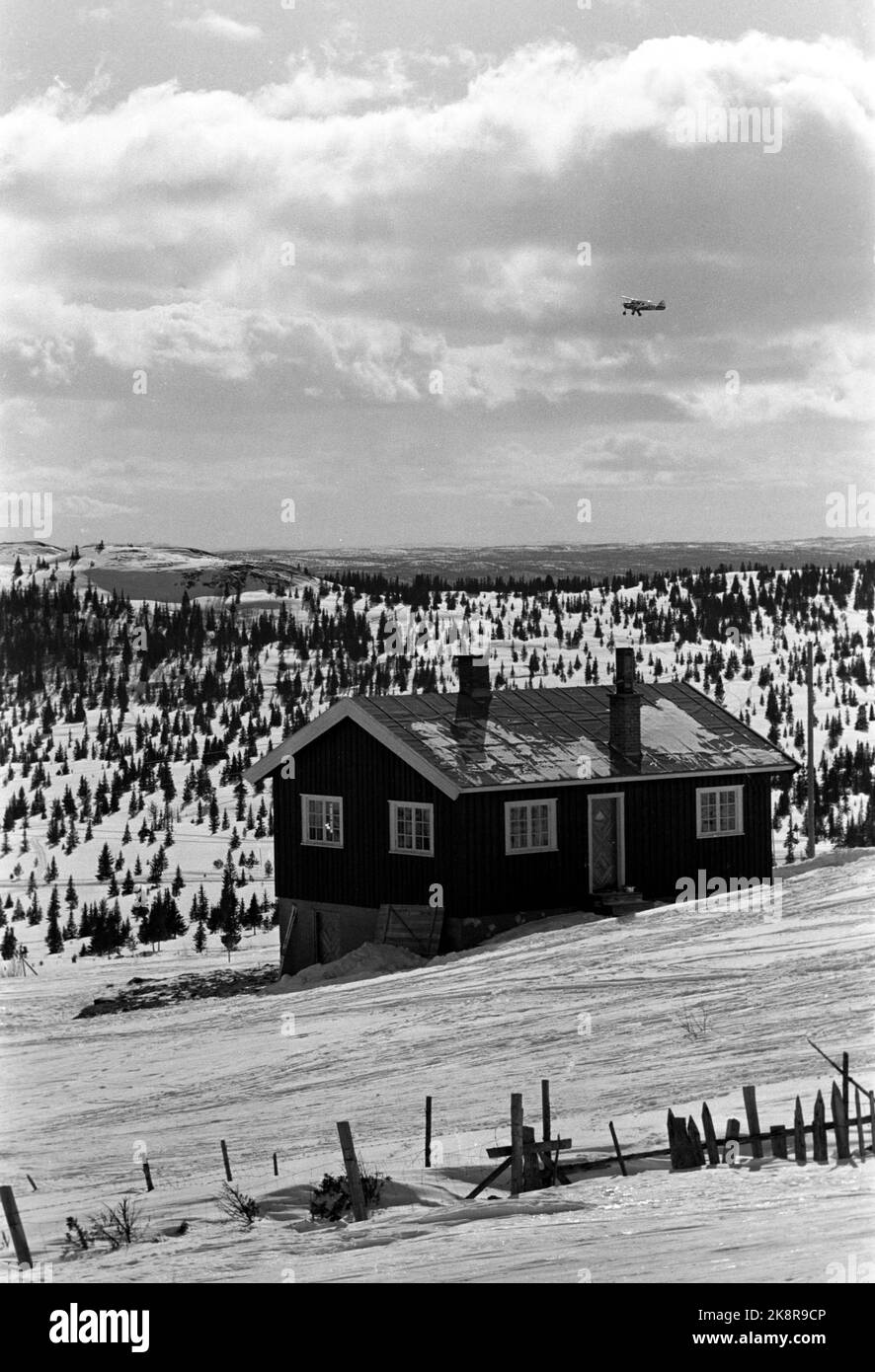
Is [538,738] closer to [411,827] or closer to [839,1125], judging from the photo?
[411,827]

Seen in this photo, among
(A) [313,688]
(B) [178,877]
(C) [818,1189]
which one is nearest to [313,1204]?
(C) [818,1189]

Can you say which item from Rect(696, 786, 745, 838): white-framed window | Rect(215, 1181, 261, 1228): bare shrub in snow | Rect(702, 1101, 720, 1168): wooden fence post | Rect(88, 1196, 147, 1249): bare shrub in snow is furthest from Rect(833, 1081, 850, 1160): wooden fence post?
Rect(696, 786, 745, 838): white-framed window

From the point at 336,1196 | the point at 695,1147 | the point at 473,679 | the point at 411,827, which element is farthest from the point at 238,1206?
the point at 473,679

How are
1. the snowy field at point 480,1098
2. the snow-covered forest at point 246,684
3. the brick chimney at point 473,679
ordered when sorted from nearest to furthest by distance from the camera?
the snowy field at point 480,1098 → the brick chimney at point 473,679 → the snow-covered forest at point 246,684

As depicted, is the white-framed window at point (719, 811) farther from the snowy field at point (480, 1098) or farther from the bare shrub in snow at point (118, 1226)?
the bare shrub in snow at point (118, 1226)

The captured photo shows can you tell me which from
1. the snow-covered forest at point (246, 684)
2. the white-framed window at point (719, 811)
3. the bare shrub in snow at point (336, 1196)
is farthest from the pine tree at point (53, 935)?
the bare shrub in snow at point (336, 1196)

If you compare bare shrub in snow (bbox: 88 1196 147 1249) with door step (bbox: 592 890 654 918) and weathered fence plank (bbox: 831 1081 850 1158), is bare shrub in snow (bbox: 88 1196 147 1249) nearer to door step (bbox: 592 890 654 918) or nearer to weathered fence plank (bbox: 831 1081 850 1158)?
weathered fence plank (bbox: 831 1081 850 1158)
